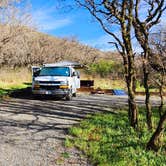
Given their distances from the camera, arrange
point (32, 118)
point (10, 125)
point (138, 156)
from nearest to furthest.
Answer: point (138, 156)
point (10, 125)
point (32, 118)

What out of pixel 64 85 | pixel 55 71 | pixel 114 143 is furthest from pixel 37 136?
pixel 55 71

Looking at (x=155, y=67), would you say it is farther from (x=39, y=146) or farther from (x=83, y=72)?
(x=83, y=72)

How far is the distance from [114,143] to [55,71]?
14.9 meters

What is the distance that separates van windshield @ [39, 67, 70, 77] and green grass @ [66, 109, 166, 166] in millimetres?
10461

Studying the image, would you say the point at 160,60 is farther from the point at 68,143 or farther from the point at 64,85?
the point at 64,85

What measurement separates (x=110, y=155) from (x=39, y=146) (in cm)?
183

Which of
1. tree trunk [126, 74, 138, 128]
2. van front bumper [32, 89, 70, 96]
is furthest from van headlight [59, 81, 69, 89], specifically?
tree trunk [126, 74, 138, 128]

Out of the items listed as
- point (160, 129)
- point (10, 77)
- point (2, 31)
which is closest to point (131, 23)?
point (160, 129)

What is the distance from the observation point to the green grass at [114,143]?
26.7 feet

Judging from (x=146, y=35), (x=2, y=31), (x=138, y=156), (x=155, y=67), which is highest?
(x=2, y=31)

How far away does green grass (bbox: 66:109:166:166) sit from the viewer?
8.13m

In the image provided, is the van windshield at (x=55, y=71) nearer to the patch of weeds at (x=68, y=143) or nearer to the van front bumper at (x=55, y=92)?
the van front bumper at (x=55, y=92)

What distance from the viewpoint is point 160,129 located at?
8883 millimetres

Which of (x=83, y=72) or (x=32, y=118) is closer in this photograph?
(x=32, y=118)
